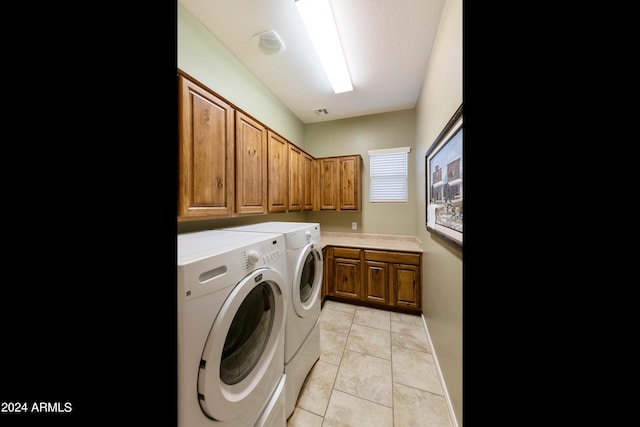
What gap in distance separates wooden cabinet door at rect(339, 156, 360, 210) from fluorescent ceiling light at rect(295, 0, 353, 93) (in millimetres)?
913

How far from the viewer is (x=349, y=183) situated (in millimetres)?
2768

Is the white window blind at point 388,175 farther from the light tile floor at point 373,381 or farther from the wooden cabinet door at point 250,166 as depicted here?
the wooden cabinet door at point 250,166

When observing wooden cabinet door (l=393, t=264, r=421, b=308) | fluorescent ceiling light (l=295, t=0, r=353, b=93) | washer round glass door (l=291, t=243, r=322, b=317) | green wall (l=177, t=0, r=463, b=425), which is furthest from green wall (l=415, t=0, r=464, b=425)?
washer round glass door (l=291, t=243, r=322, b=317)

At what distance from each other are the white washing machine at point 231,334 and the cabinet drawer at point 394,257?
146cm

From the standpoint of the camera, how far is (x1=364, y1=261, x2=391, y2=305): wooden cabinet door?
232cm

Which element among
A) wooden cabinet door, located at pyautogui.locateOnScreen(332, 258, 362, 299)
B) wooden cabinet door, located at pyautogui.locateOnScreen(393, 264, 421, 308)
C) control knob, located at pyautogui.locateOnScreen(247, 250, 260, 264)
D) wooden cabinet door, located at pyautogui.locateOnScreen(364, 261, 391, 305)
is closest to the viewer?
control knob, located at pyautogui.locateOnScreen(247, 250, 260, 264)

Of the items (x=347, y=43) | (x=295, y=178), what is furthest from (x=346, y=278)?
(x=347, y=43)

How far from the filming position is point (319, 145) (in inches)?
123

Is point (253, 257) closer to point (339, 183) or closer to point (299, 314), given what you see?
point (299, 314)

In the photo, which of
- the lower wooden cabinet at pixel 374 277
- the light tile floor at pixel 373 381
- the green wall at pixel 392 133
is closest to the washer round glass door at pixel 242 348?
the light tile floor at pixel 373 381

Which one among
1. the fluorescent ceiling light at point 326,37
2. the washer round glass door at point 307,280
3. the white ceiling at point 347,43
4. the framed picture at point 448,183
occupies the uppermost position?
the white ceiling at point 347,43

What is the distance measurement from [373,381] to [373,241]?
159 centimetres

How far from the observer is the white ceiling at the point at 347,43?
135cm

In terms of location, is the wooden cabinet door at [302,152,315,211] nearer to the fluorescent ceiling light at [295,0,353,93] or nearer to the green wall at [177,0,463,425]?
the green wall at [177,0,463,425]
